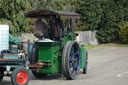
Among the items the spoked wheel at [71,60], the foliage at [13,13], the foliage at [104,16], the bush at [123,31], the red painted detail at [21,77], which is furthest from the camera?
the foliage at [104,16]

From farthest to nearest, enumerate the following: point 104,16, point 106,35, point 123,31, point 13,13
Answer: point 104,16 → point 106,35 → point 123,31 → point 13,13

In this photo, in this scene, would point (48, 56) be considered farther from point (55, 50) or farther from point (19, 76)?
point (19, 76)

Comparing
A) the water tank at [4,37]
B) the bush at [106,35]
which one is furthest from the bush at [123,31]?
the water tank at [4,37]

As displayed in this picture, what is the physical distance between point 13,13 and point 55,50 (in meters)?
13.6

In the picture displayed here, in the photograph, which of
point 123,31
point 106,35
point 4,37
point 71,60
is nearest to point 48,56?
point 71,60

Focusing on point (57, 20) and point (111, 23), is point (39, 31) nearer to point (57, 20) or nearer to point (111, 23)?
point (57, 20)

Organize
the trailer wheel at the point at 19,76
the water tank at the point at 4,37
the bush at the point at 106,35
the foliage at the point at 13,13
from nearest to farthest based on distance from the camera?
the trailer wheel at the point at 19,76
the water tank at the point at 4,37
the foliage at the point at 13,13
the bush at the point at 106,35

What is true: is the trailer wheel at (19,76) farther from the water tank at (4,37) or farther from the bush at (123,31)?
the bush at (123,31)

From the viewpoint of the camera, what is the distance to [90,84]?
10.4m

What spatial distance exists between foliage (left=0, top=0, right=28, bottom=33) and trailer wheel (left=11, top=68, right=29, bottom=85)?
1441 centimetres

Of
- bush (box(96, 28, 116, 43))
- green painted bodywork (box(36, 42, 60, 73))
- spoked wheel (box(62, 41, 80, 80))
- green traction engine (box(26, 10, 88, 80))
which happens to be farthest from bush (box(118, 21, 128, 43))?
green painted bodywork (box(36, 42, 60, 73))

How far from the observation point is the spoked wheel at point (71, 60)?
36.0ft

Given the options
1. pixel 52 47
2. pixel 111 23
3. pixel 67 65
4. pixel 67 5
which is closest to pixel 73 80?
pixel 67 65

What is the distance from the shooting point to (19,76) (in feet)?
31.1
